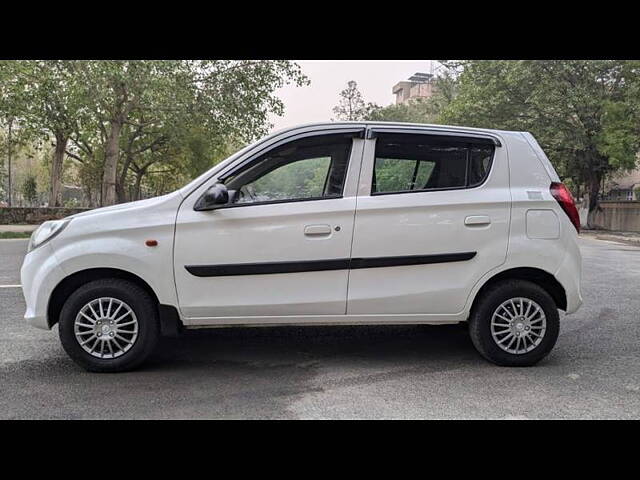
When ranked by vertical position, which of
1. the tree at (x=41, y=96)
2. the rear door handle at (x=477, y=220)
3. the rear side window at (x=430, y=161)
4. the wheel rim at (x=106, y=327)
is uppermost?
the tree at (x=41, y=96)

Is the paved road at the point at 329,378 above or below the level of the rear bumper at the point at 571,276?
below

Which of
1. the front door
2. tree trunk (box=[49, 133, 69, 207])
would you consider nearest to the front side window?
the front door

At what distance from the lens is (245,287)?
4.43 m

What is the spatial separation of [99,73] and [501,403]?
20100mm

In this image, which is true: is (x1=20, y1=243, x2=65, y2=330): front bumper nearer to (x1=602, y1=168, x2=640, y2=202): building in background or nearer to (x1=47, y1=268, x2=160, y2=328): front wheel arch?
(x1=47, y1=268, x2=160, y2=328): front wheel arch

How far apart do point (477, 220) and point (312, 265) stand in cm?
146

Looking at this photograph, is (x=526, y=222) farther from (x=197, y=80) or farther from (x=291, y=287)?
(x=197, y=80)

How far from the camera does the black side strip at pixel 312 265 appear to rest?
4387mm

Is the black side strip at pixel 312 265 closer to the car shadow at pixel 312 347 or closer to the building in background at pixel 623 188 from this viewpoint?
the car shadow at pixel 312 347

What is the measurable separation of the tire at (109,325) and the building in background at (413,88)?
101m

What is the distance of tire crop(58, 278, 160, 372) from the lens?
4320mm

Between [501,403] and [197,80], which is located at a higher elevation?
[197,80]

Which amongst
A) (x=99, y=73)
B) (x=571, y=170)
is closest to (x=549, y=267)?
(x=99, y=73)

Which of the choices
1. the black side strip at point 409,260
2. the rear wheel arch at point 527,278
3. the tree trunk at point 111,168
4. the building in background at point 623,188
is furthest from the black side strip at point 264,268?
the building in background at point 623,188
